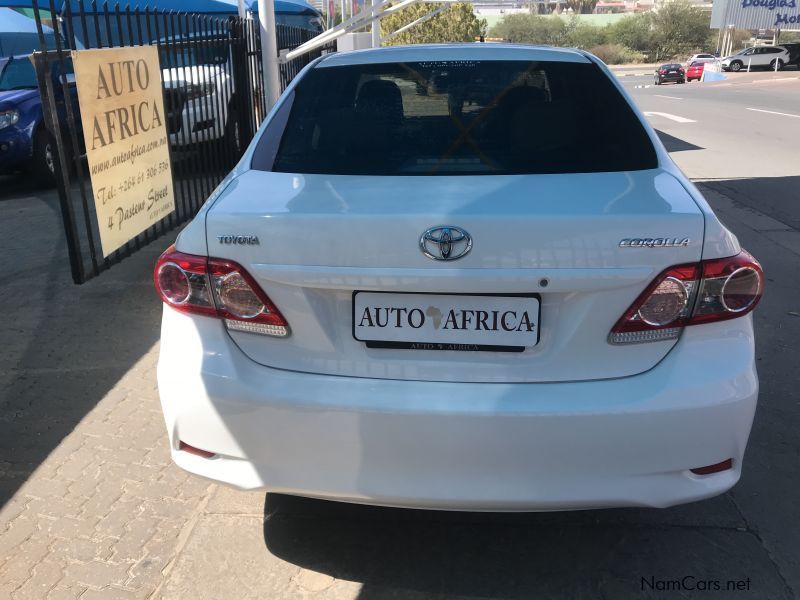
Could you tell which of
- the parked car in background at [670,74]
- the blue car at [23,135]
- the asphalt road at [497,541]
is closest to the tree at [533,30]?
the parked car in background at [670,74]

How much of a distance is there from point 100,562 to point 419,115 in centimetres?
214

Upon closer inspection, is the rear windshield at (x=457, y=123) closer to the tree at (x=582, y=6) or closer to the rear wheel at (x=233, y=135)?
the rear wheel at (x=233, y=135)

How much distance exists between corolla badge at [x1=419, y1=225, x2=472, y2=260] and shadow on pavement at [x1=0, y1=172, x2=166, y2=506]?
2.17m

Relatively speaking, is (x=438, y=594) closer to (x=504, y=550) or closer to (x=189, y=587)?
(x=504, y=550)

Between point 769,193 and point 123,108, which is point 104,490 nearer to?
point 123,108

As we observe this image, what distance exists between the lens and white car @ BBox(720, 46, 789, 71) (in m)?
50.8

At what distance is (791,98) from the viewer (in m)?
26.8

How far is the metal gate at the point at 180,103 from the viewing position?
522 cm

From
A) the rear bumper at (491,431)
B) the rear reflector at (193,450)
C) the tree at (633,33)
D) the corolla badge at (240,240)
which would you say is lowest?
the tree at (633,33)

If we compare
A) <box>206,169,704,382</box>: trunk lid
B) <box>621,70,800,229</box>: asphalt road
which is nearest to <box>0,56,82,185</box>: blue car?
<box>206,169,704,382</box>: trunk lid

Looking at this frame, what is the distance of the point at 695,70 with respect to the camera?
51094mm

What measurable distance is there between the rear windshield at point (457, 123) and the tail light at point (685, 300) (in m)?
0.61

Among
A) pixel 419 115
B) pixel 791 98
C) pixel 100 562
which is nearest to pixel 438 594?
pixel 100 562

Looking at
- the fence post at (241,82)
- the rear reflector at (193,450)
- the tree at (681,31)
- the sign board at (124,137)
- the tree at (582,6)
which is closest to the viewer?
the rear reflector at (193,450)
